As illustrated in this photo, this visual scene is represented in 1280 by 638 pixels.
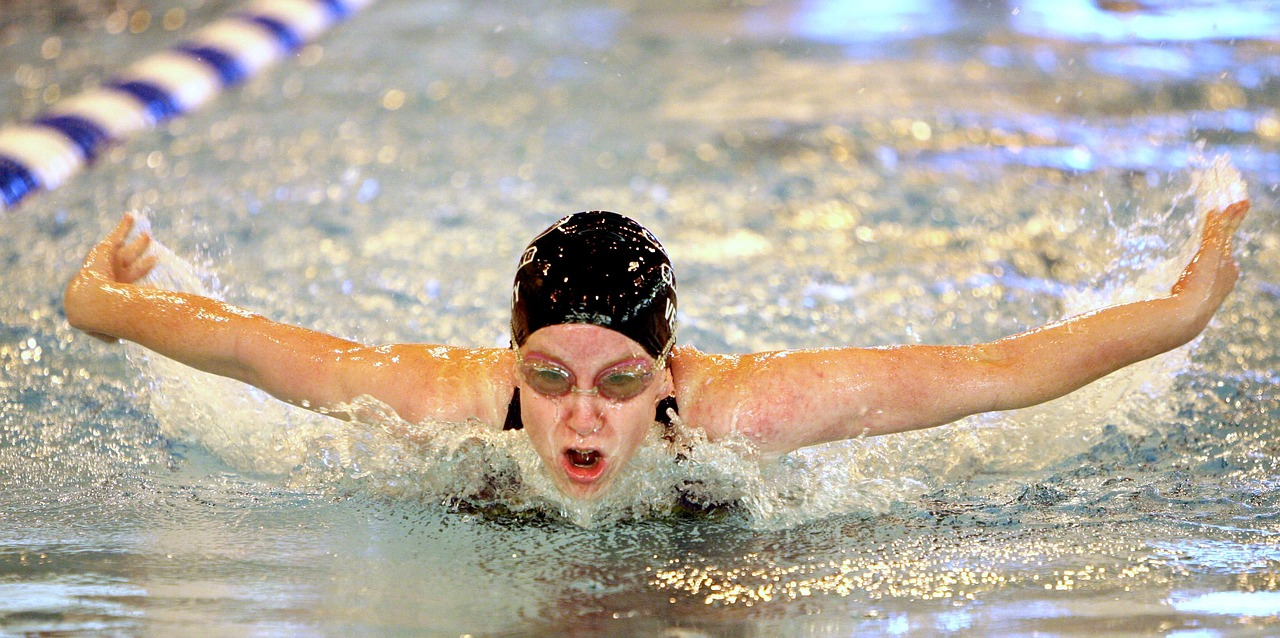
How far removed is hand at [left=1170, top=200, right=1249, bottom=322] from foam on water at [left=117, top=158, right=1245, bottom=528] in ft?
0.19

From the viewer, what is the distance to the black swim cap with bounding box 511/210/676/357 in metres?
2.04

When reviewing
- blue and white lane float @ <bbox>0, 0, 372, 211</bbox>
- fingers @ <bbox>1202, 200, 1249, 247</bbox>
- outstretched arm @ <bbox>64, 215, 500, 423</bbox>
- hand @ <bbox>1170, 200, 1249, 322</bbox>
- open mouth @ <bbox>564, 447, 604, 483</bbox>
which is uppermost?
blue and white lane float @ <bbox>0, 0, 372, 211</bbox>

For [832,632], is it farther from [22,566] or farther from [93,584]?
[22,566]

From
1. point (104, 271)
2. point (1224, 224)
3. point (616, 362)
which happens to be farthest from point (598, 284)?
point (1224, 224)

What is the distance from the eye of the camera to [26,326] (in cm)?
336

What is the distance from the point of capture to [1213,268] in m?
2.32

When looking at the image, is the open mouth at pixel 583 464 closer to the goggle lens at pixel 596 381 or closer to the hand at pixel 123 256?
the goggle lens at pixel 596 381

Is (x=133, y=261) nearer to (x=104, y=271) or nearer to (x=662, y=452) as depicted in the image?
(x=104, y=271)

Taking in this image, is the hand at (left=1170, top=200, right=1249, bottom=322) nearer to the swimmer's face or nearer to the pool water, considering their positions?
the pool water

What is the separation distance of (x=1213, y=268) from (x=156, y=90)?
4734 millimetres

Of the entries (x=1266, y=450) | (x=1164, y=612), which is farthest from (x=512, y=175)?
(x=1164, y=612)

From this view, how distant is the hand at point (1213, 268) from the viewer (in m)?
2.30

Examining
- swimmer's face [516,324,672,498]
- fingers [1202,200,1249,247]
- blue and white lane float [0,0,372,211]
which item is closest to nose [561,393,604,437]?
Result: swimmer's face [516,324,672,498]

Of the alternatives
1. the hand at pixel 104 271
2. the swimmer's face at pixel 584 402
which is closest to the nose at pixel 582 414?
the swimmer's face at pixel 584 402
